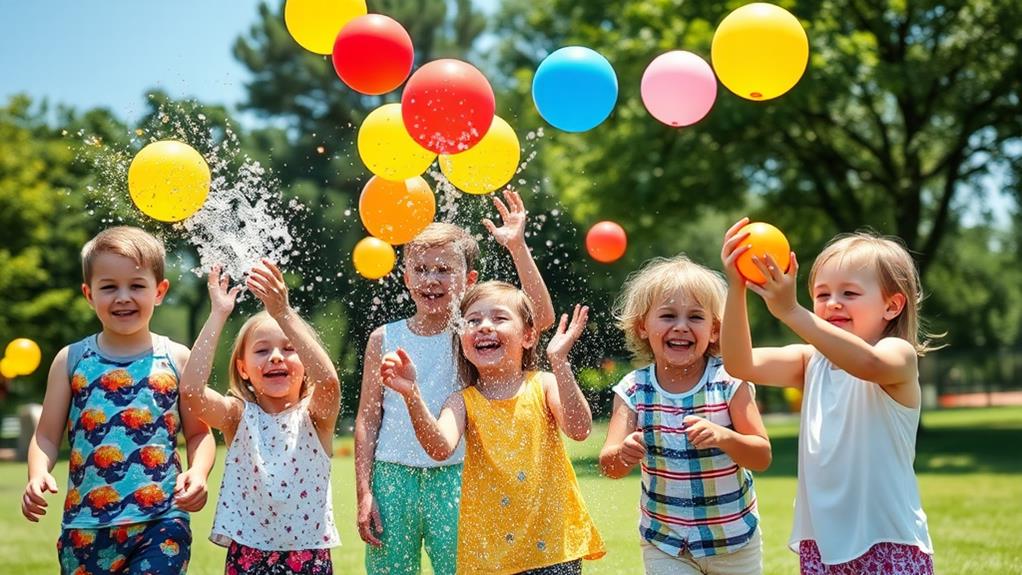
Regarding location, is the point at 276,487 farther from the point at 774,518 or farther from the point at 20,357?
the point at 20,357

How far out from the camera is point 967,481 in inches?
523

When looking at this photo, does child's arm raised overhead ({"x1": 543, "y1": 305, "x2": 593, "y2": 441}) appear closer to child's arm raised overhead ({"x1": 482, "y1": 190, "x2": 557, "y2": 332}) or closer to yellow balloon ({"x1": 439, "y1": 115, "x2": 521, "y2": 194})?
child's arm raised overhead ({"x1": 482, "y1": 190, "x2": 557, "y2": 332})

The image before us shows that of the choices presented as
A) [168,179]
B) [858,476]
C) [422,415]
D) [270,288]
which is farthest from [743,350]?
[168,179]

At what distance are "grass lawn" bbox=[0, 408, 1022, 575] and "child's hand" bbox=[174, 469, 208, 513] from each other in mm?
1514

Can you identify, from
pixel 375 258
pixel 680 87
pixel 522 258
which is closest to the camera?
pixel 522 258

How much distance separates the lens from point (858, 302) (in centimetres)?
377

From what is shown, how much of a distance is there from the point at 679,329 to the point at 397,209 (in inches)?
59.8

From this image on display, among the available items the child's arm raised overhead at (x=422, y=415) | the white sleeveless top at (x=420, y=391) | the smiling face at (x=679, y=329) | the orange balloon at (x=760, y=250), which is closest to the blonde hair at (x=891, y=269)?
the orange balloon at (x=760, y=250)

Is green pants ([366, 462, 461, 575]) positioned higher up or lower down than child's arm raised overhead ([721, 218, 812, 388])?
lower down

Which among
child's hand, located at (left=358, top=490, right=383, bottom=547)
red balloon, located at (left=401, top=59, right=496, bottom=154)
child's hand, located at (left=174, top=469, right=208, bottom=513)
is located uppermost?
red balloon, located at (left=401, top=59, right=496, bottom=154)

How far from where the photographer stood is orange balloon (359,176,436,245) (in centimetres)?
498

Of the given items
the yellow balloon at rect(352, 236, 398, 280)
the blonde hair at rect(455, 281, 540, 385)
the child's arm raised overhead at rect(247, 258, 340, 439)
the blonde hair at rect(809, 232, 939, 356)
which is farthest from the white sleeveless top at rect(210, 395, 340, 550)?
the blonde hair at rect(809, 232, 939, 356)

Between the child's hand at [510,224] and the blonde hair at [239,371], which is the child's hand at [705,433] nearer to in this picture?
the child's hand at [510,224]

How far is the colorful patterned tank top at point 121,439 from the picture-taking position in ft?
13.7
